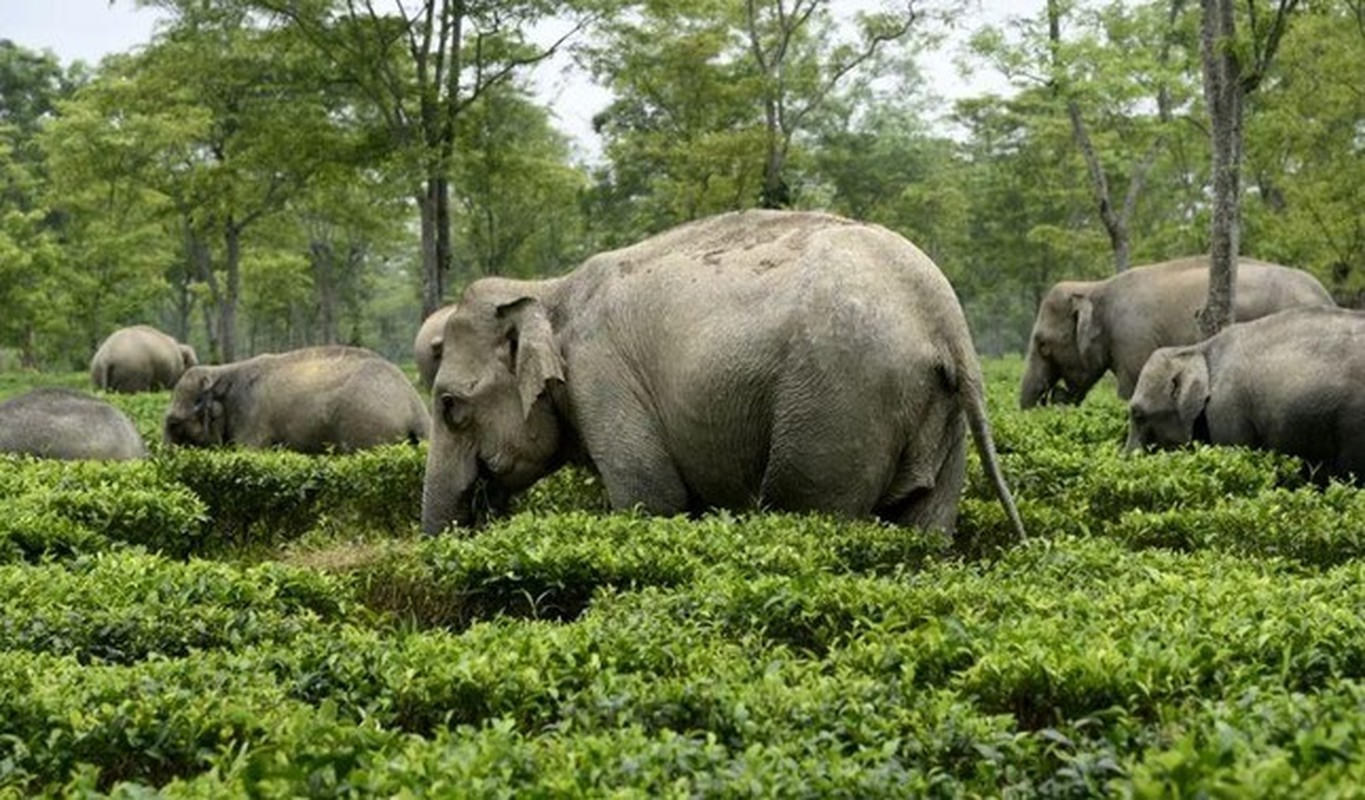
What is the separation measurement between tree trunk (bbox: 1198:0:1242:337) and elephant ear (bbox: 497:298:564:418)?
7.98 meters

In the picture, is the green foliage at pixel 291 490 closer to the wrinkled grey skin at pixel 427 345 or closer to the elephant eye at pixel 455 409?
the elephant eye at pixel 455 409

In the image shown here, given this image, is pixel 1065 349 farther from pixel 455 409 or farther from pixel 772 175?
pixel 455 409

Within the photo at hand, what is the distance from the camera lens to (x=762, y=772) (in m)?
3.14

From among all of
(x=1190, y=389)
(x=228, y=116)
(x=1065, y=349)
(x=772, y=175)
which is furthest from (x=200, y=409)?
(x=228, y=116)

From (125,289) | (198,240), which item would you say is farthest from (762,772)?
(125,289)

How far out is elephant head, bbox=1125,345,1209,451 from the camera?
11.0m

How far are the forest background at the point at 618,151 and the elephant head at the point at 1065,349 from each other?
437cm

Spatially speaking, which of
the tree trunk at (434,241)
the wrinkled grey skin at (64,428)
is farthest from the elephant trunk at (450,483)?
the tree trunk at (434,241)

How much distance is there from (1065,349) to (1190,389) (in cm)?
734

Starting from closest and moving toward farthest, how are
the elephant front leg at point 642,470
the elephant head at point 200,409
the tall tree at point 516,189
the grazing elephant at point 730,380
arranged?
the grazing elephant at point 730,380 < the elephant front leg at point 642,470 < the elephant head at point 200,409 < the tall tree at point 516,189

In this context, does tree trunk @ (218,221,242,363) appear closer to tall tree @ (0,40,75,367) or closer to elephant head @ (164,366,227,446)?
tall tree @ (0,40,75,367)

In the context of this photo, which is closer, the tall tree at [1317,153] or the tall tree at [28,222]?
the tall tree at [1317,153]

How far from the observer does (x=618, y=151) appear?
115 ft

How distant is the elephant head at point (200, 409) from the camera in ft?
46.6
